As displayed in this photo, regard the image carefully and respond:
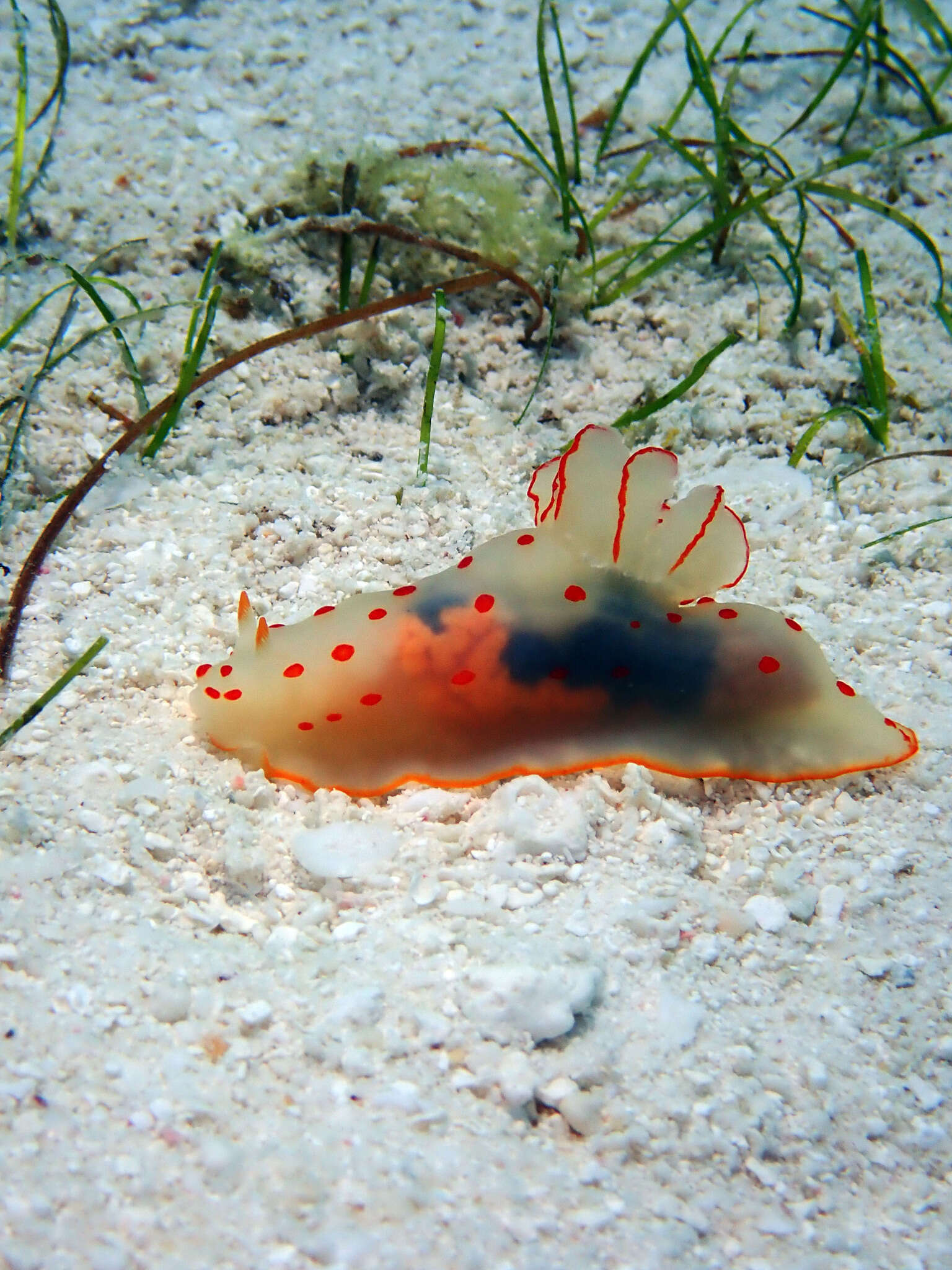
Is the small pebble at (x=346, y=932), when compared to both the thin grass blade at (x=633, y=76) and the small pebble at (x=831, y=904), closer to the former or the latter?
the small pebble at (x=831, y=904)

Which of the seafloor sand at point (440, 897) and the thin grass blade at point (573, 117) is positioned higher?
the thin grass blade at point (573, 117)

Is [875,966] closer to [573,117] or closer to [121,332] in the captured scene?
[121,332]

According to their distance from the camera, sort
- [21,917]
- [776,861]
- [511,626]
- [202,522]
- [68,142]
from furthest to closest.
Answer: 1. [68,142]
2. [202,522]
3. [511,626]
4. [776,861]
5. [21,917]

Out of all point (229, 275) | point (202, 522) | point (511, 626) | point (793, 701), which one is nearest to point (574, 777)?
point (511, 626)

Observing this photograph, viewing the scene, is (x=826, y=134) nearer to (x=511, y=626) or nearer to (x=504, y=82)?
(x=504, y=82)

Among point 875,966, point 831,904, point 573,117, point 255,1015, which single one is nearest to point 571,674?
point 831,904

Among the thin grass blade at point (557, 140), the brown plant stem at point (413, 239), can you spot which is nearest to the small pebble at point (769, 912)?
the brown plant stem at point (413, 239)
